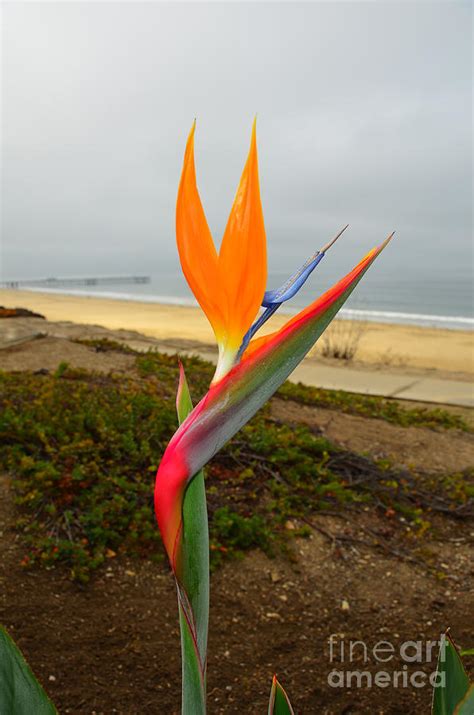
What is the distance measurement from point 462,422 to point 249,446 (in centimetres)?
212

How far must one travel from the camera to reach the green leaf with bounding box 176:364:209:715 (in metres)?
0.81

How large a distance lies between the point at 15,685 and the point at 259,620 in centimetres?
165

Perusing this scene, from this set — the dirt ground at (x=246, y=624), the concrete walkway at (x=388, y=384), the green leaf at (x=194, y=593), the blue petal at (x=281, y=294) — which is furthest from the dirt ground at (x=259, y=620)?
the concrete walkway at (x=388, y=384)

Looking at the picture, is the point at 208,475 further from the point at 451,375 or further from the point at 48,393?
the point at 451,375

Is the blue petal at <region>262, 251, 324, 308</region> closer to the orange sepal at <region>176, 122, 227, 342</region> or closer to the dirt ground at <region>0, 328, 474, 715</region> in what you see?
the orange sepal at <region>176, 122, 227, 342</region>

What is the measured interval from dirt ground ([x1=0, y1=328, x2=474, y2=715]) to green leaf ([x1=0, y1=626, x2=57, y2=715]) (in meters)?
1.07

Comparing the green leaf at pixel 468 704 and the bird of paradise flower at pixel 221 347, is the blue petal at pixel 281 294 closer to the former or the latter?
the bird of paradise flower at pixel 221 347

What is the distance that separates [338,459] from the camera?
11.6 ft

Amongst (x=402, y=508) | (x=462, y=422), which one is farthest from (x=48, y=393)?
(x=462, y=422)

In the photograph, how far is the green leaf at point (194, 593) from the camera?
2.65ft

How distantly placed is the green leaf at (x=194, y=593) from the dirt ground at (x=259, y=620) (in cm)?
112

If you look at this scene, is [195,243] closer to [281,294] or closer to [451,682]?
[281,294]

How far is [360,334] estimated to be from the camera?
434 inches

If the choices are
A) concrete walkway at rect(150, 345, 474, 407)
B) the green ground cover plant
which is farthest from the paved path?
the green ground cover plant
